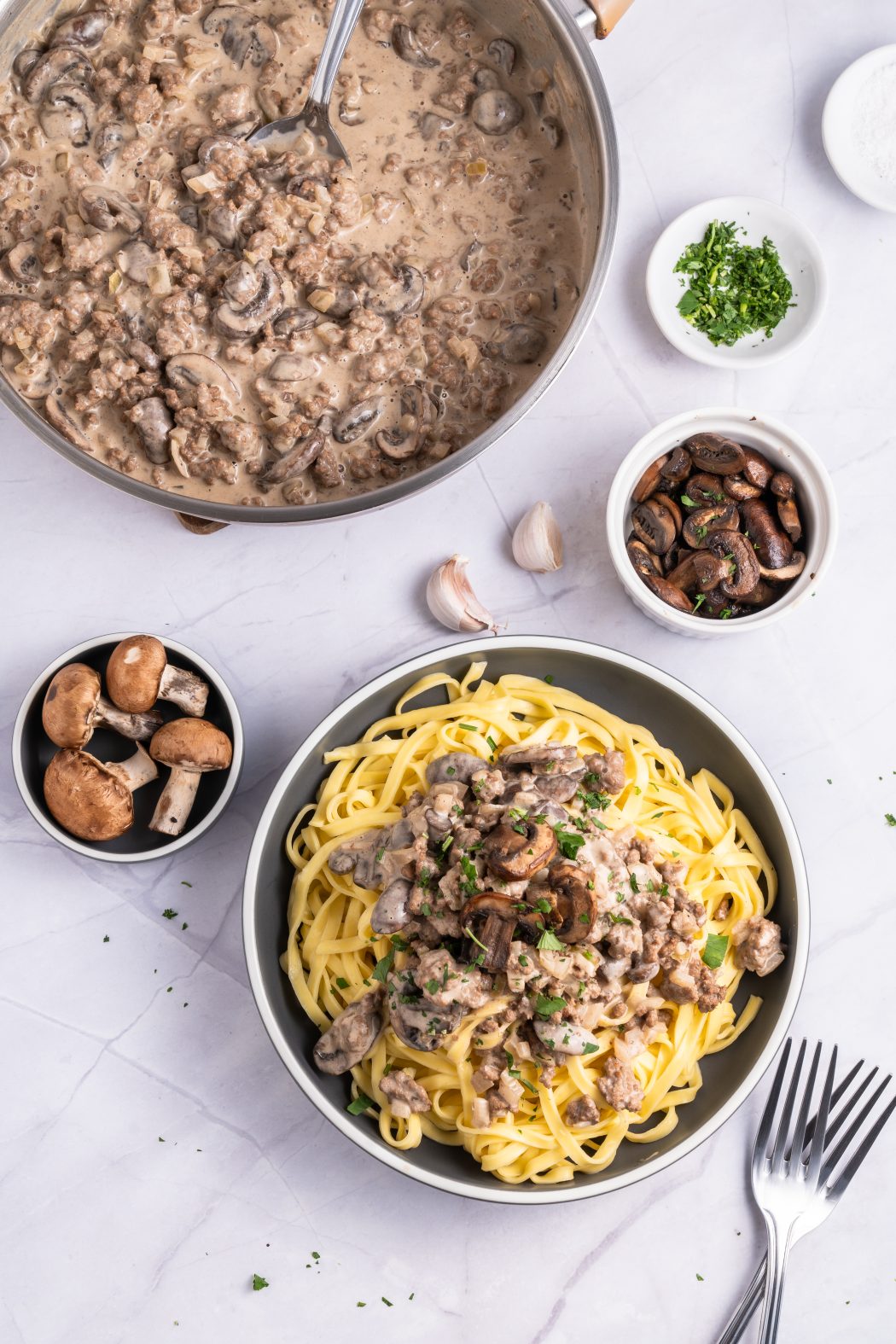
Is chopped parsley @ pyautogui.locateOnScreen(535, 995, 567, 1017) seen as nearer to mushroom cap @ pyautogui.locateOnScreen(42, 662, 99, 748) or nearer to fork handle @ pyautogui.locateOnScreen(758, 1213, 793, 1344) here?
fork handle @ pyautogui.locateOnScreen(758, 1213, 793, 1344)

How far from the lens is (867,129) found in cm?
412

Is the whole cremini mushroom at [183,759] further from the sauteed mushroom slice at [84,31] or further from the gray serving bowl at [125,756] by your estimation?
the sauteed mushroom slice at [84,31]

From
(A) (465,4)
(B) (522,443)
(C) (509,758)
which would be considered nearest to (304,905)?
(C) (509,758)

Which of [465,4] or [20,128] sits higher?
[465,4]

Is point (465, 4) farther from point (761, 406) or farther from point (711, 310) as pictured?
point (761, 406)

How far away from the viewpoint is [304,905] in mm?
3611

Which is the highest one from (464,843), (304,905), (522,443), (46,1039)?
(522,443)

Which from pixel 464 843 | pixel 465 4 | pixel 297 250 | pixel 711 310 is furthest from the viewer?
pixel 711 310

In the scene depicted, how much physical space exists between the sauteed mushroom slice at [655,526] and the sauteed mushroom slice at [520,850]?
1201mm

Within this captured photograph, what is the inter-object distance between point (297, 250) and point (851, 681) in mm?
2604

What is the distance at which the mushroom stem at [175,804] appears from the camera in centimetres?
369

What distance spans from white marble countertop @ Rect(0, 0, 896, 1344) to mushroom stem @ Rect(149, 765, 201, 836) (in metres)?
0.26

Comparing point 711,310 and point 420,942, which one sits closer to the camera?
point 420,942

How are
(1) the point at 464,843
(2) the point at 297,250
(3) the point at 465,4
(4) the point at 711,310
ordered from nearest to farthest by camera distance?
1. (1) the point at 464,843
2. (2) the point at 297,250
3. (3) the point at 465,4
4. (4) the point at 711,310
